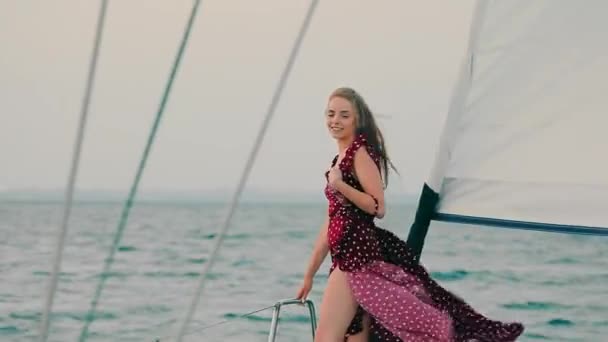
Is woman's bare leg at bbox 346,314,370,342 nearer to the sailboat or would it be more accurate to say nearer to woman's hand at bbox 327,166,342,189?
the sailboat

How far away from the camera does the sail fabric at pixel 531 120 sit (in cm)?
244

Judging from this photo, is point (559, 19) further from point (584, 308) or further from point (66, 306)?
point (66, 306)

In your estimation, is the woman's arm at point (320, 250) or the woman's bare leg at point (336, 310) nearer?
the woman's bare leg at point (336, 310)

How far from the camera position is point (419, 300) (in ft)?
7.88

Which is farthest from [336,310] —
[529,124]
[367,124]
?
[529,124]

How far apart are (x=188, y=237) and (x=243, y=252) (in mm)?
4744

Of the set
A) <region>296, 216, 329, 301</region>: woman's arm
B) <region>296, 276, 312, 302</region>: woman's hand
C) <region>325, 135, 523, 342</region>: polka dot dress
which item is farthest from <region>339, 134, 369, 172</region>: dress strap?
<region>296, 276, 312, 302</region>: woman's hand

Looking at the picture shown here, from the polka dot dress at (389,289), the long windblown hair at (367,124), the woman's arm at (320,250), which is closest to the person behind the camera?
the polka dot dress at (389,289)

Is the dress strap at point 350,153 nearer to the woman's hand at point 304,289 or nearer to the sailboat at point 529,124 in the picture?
the sailboat at point 529,124

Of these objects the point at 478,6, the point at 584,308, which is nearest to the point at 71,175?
the point at 478,6

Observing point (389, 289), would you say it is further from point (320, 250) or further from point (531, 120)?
point (531, 120)

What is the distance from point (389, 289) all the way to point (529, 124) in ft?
1.72

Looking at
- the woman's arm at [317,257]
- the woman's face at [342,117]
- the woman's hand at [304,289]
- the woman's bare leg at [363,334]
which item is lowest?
the woman's bare leg at [363,334]

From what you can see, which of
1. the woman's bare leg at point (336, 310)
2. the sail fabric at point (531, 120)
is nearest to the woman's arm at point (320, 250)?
the woman's bare leg at point (336, 310)
